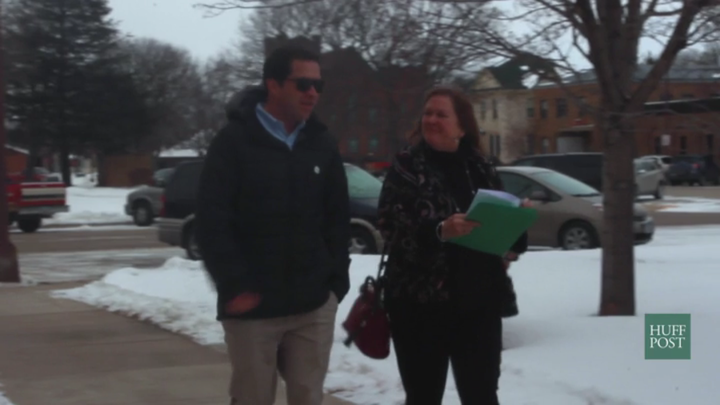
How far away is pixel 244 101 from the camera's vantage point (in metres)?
4.18

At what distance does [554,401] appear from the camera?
576 cm

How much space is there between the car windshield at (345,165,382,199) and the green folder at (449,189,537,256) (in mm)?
10839

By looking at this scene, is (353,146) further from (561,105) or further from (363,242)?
(561,105)

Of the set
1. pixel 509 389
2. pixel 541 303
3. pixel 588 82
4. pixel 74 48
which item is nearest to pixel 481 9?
pixel 588 82

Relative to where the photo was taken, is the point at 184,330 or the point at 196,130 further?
the point at 196,130

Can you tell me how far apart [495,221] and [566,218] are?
40.1ft

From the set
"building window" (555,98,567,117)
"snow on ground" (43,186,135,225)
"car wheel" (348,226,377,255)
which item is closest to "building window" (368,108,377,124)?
"snow on ground" (43,186,135,225)

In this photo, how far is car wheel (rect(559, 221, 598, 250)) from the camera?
51.9ft

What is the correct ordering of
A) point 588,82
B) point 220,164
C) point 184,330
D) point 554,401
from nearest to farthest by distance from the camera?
1. point 220,164
2. point 554,401
3. point 588,82
4. point 184,330

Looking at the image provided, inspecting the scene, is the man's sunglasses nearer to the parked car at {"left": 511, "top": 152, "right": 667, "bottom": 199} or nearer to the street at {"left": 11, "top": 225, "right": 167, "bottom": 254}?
the street at {"left": 11, "top": 225, "right": 167, "bottom": 254}

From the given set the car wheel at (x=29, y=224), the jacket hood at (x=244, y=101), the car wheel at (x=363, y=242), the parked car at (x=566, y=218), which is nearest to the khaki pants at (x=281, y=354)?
the jacket hood at (x=244, y=101)

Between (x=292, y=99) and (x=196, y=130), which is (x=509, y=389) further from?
(x=196, y=130)

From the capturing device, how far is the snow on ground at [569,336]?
19.0 ft

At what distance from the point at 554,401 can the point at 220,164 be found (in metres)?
2.74
